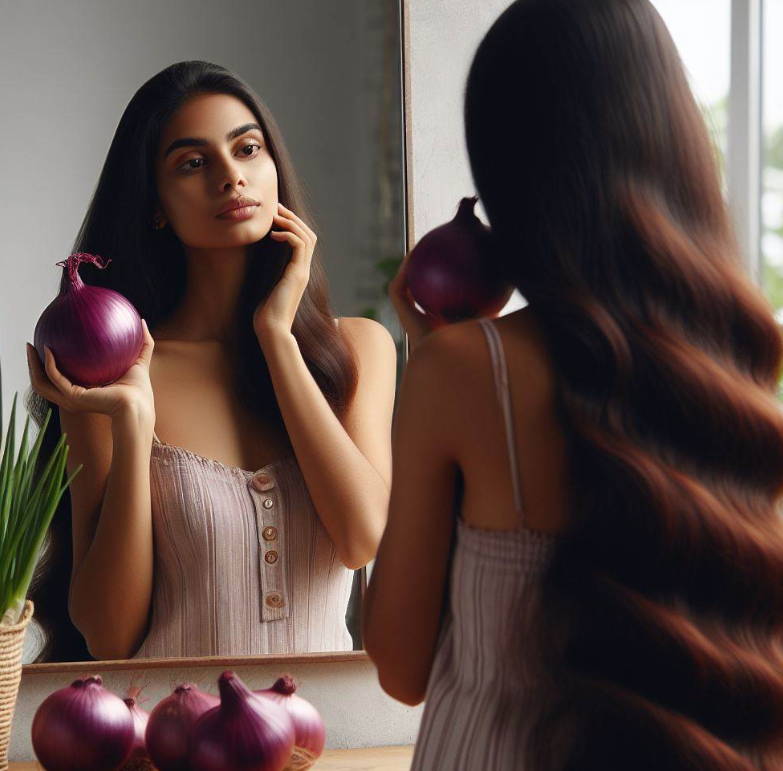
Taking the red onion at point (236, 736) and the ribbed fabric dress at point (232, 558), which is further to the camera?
the ribbed fabric dress at point (232, 558)

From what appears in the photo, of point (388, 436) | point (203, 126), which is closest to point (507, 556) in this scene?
point (388, 436)

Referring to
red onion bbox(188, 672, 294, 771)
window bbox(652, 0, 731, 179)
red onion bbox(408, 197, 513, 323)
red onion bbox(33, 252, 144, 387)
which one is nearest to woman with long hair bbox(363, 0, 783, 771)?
red onion bbox(408, 197, 513, 323)

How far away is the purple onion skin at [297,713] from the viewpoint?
0.94 metres

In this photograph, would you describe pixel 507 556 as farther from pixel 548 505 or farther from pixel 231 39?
pixel 231 39

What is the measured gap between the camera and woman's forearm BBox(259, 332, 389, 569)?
3.47 feet

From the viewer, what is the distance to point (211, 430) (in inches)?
42.1

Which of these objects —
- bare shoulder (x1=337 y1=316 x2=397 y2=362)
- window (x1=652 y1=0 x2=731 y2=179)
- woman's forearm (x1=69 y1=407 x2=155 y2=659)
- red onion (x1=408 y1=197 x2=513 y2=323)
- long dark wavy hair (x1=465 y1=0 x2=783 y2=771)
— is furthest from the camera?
window (x1=652 y1=0 x2=731 y2=179)

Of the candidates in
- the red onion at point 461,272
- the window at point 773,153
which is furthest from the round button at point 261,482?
the window at point 773,153

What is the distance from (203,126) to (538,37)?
0.53 meters

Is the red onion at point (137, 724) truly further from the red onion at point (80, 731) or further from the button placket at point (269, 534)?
the button placket at point (269, 534)

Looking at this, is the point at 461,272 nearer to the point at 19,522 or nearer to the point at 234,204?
the point at 234,204

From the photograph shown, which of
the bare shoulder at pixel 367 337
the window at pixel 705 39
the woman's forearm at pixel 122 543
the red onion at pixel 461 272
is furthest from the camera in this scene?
the window at pixel 705 39

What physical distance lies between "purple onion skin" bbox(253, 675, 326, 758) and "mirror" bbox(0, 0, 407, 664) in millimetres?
138

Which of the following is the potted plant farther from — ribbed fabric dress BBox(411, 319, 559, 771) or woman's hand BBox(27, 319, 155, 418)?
ribbed fabric dress BBox(411, 319, 559, 771)
